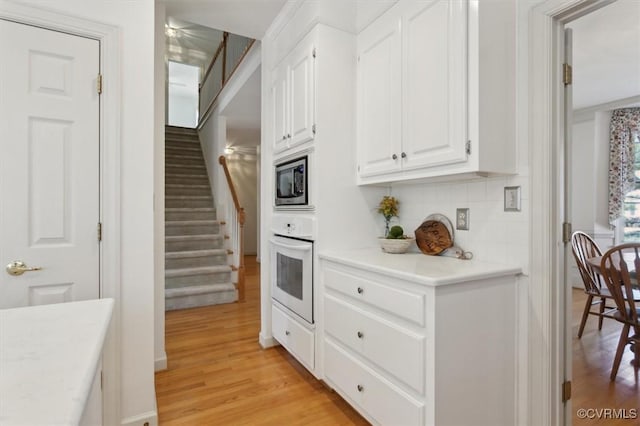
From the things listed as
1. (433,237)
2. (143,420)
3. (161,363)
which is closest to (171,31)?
(161,363)

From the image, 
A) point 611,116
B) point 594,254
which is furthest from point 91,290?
point 611,116

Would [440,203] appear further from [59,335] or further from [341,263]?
[59,335]

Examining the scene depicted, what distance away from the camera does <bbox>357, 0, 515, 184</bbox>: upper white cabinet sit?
151 cm

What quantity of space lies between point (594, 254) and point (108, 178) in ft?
14.9

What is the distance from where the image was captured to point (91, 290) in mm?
1682

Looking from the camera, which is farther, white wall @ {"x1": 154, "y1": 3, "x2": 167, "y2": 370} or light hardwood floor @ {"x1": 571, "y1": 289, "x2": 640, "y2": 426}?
white wall @ {"x1": 154, "y1": 3, "x2": 167, "y2": 370}

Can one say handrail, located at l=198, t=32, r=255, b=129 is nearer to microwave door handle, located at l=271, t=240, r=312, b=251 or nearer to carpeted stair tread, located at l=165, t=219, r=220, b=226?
carpeted stair tread, located at l=165, t=219, r=220, b=226

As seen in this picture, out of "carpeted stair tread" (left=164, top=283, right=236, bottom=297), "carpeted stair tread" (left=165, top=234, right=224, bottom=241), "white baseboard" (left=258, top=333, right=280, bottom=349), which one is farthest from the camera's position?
"carpeted stair tread" (left=165, top=234, right=224, bottom=241)

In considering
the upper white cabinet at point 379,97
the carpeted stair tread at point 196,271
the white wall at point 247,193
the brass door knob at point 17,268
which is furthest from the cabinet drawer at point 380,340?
the white wall at point 247,193

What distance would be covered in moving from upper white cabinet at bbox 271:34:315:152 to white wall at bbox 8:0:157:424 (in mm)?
967

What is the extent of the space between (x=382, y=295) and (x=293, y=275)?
996 millimetres

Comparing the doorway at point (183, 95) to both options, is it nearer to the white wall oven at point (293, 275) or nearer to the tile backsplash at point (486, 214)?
the white wall oven at point (293, 275)

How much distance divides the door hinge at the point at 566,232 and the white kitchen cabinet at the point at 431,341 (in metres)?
0.30

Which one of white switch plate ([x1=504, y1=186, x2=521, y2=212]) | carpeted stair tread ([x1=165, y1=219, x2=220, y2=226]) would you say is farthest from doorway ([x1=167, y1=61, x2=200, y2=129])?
white switch plate ([x1=504, y1=186, x2=521, y2=212])
